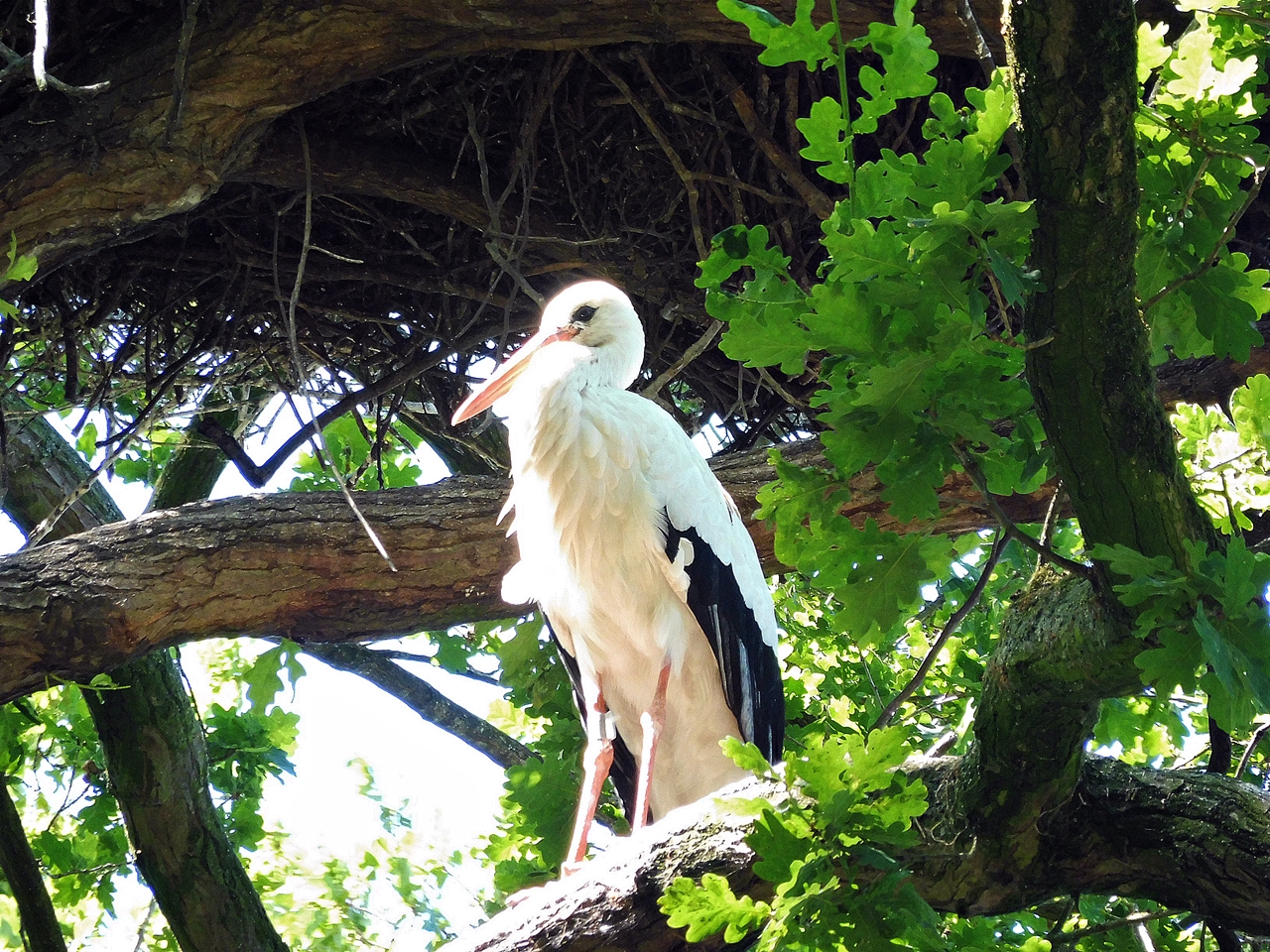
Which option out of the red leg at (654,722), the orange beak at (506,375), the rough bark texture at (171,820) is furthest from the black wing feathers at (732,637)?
the rough bark texture at (171,820)

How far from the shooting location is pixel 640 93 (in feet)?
9.84

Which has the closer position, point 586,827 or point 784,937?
point 784,937

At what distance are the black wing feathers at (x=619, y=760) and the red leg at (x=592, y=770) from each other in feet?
0.24

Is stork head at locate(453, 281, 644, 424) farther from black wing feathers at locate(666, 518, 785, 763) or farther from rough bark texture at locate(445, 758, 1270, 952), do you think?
rough bark texture at locate(445, 758, 1270, 952)

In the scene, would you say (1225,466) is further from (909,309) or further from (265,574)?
(265,574)

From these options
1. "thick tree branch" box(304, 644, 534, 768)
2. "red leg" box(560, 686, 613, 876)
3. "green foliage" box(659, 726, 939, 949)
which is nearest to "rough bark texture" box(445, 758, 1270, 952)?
"green foliage" box(659, 726, 939, 949)

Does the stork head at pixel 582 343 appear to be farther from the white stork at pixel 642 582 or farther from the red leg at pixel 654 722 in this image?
the red leg at pixel 654 722

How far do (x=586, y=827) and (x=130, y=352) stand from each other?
5.97 feet

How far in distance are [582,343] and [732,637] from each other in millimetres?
846

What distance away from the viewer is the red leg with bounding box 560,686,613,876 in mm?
2701

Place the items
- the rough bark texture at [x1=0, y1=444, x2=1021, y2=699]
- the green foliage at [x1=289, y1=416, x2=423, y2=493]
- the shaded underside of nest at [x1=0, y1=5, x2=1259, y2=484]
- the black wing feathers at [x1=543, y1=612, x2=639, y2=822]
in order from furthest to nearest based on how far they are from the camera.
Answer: the green foliage at [x1=289, y1=416, x2=423, y2=493] < the black wing feathers at [x1=543, y1=612, x2=639, y2=822] < the shaded underside of nest at [x1=0, y1=5, x2=1259, y2=484] < the rough bark texture at [x1=0, y1=444, x2=1021, y2=699]

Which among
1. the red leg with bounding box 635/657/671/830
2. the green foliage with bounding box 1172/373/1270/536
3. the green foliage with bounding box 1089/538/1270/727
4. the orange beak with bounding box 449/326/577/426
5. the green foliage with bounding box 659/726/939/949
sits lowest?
the green foliage with bounding box 659/726/939/949

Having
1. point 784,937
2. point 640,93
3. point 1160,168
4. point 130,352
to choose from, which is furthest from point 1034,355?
point 130,352

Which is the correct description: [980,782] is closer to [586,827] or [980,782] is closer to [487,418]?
[586,827]
